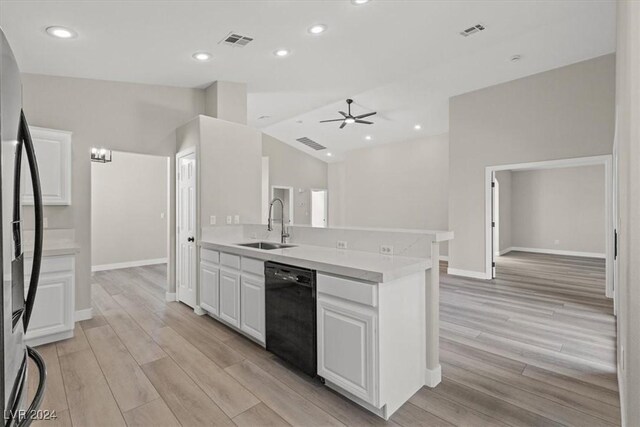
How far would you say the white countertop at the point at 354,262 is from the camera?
6.48ft

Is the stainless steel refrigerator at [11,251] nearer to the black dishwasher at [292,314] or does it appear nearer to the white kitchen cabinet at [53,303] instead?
the black dishwasher at [292,314]

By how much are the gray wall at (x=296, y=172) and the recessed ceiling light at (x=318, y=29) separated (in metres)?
6.22

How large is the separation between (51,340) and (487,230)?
20.6 ft

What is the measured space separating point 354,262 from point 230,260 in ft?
5.24

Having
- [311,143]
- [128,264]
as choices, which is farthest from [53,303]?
[311,143]

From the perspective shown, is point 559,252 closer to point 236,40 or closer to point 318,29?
point 318,29

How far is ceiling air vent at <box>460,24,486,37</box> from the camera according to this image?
11.4 feet

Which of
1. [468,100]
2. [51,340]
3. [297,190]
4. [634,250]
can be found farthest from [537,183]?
[51,340]

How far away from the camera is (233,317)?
3.26 m

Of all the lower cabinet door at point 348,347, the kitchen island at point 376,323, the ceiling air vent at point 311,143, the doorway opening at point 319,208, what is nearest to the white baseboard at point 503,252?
the doorway opening at point 319,208

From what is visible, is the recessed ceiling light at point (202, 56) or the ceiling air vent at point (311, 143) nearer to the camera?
the recessed ceiling light at point (202, 56)

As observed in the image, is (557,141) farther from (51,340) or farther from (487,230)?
(51,340)

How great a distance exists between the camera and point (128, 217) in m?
7.09

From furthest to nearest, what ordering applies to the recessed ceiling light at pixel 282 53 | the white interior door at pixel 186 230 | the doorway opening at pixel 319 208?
1. the doorway opening at pixel 319 208
2. the white interior door at pixel 186 230
3. the recessed ceiling light at pixel 282 53
